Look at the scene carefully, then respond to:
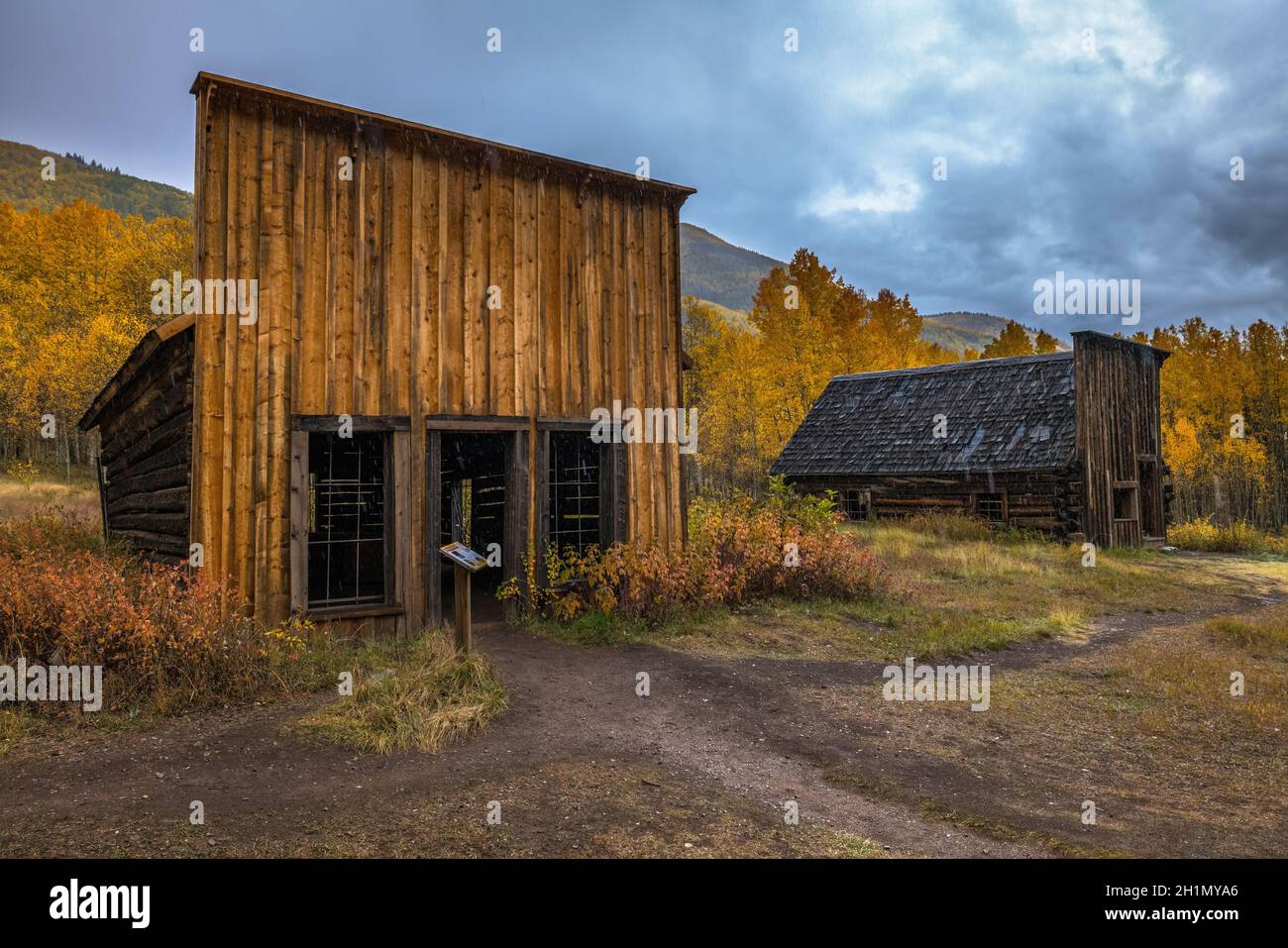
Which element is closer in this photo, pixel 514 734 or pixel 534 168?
pixel 514 734

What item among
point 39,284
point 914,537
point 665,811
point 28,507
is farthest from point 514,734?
point 39,284

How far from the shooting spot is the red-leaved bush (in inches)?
412

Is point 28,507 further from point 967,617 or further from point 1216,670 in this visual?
point 1216,670

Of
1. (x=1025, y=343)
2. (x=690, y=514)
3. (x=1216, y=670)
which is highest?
(x=1025, y=343)

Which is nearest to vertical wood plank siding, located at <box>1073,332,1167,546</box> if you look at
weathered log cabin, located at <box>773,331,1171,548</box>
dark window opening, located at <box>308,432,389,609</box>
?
weathered log cabin, located at <box>773,331,1171,548</box>

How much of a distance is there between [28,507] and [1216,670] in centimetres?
2892

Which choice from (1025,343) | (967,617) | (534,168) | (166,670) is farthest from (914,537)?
(1025,343)

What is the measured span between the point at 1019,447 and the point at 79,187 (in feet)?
379

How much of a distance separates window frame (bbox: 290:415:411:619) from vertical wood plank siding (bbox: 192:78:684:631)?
75 mm

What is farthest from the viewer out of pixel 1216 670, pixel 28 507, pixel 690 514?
pixel 28 507

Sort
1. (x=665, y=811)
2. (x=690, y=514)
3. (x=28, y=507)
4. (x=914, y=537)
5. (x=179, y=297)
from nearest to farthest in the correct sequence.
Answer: (x=665, y=811) → (x=179, y=297) → (x=690, y=514) → (x=914, y=537) → (x=28, y=507)

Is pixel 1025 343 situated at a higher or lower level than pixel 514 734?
higher
